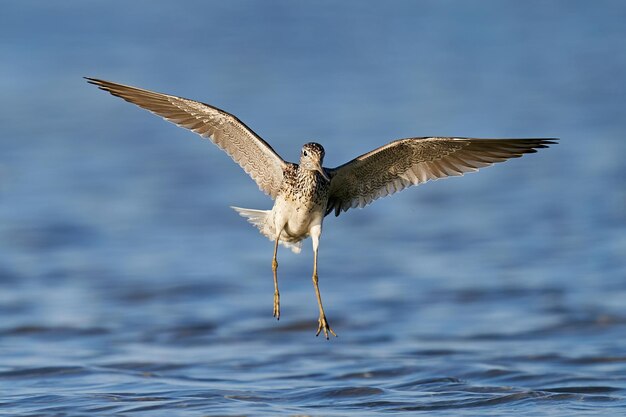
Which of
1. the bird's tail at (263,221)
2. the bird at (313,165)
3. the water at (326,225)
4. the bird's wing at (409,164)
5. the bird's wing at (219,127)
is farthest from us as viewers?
the water at (326,225)

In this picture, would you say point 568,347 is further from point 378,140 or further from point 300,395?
point 378,140

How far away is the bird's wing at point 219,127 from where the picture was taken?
10250mm

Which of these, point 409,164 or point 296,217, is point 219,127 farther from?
point 409,164

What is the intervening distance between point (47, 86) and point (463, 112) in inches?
316

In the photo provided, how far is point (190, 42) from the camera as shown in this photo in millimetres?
26000

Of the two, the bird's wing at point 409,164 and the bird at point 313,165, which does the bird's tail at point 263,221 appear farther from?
the bird's wing at point 409,164

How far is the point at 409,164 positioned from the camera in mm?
10492

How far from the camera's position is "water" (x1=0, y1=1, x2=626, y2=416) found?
449 inches

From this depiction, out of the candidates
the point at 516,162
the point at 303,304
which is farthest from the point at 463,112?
the point at 303,304

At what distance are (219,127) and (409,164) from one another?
168 cm

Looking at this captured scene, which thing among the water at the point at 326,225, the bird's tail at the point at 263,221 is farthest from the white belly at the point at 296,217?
the water at the point at 326,225

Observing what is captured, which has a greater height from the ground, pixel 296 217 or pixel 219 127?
pixel 219 127

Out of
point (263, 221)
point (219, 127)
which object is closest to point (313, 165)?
point (263, 221)

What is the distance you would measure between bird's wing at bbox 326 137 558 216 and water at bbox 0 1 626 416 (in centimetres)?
184
